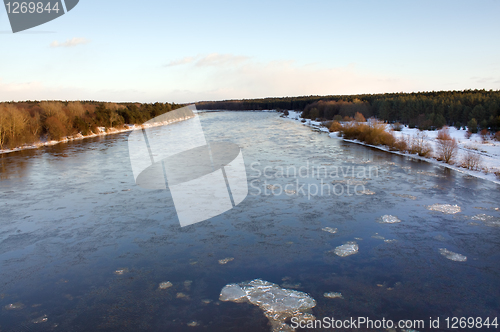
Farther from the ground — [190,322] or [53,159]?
[190,322]

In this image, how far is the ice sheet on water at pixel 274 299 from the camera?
477cm

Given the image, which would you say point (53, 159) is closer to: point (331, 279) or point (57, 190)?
point (57, 190)

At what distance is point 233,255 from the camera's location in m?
6.77

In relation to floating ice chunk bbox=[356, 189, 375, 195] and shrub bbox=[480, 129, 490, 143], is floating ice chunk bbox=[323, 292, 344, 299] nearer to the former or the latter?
floating ice chunk bbox=[356, 189, 375, 195]

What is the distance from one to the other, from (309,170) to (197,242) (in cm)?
893

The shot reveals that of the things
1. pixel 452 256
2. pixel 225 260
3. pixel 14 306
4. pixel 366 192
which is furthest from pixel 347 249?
pixel 14 306

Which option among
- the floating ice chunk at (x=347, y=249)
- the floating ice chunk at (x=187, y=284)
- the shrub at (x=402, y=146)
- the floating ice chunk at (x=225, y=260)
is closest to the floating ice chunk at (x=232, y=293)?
the floating ice chunk at (x=187, y=284)

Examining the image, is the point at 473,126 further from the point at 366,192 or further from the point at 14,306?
the point at 14,306

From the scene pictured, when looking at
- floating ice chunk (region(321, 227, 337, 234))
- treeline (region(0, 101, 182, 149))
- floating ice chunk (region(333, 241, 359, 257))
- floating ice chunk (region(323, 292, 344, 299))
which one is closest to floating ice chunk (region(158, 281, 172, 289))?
floating ice chunk (region(323, 292, 344, 299))

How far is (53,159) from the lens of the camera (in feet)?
64.8

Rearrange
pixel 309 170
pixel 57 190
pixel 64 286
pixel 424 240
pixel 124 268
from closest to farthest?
pixel 64 286 < pixel 124 268 < pixel 424 240 < pixel 57 190 < pixel 309 170

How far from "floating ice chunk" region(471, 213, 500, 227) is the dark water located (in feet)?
1.00

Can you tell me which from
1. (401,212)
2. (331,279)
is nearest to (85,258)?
(331,279)

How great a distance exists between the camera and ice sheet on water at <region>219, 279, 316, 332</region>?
4.77 m
